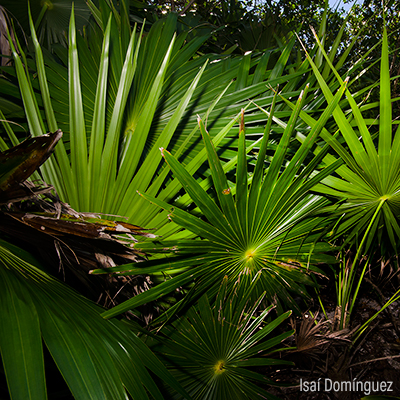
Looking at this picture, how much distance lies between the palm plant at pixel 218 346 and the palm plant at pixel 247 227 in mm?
74

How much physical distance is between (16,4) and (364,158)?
2.38 metres

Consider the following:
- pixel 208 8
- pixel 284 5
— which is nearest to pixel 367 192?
pixel 208 8

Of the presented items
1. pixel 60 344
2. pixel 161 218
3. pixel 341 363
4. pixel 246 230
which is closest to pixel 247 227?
pixel 246 230

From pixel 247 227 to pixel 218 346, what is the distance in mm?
481

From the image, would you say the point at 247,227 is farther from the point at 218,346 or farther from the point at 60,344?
the point at 60,344

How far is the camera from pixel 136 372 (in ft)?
2.05

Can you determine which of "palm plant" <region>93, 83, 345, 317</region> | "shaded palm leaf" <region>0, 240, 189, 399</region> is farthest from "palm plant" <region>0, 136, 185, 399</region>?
"palm plant" <region>93, 83, 345, 317</region>

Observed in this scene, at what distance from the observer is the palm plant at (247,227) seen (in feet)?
2.57

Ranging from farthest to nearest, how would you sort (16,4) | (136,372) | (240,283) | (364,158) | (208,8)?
(208,8), (16,4), (240,283), (364,158), (136,372)

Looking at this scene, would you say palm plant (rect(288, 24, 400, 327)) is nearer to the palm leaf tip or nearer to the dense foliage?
the dense foliage

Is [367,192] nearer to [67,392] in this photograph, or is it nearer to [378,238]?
[378,238]

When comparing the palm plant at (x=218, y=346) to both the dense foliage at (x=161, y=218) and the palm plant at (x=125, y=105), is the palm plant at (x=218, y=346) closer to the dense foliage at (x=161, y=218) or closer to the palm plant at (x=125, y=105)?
the dense foliage at (x=161, y=218)

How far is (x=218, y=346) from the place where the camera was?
1024mm

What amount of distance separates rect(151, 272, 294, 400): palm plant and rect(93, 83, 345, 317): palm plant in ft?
0.24
